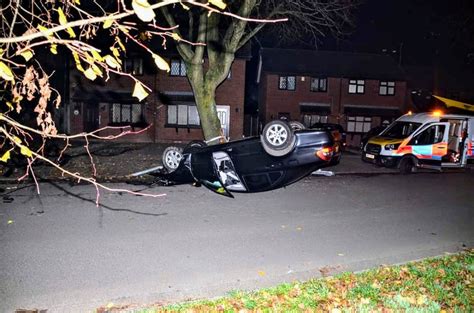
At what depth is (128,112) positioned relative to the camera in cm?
2686

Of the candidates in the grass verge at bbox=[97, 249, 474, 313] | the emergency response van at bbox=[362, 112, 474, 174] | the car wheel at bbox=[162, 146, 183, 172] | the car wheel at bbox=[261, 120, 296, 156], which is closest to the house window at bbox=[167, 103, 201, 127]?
the emergency response van at bbox=[362, 112, 474, 174]

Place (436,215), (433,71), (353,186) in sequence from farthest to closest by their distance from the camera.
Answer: (433,71)
(353,186)
(436,215)

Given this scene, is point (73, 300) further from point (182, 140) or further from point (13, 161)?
point (182, 140)

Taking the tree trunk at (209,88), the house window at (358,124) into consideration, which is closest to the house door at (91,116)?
the tree trunk at (209,88)

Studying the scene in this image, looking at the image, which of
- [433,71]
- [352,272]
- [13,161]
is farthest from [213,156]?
[433,71]

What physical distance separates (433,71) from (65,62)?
3320cm

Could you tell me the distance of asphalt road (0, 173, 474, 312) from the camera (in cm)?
557

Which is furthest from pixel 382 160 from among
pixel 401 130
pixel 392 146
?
pixel 401 130

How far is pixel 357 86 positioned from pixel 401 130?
17.5 meters

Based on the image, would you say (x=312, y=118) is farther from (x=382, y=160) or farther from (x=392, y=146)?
(x=392, y=146)

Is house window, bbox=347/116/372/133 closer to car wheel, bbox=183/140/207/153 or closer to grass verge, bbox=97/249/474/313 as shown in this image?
car wheel, bbox=183/140/207/153

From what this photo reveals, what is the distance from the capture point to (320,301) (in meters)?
4.87

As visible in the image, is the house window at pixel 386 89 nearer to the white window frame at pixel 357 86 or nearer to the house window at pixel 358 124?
the white window frame at pixel 357 86

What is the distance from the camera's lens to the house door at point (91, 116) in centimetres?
2716
